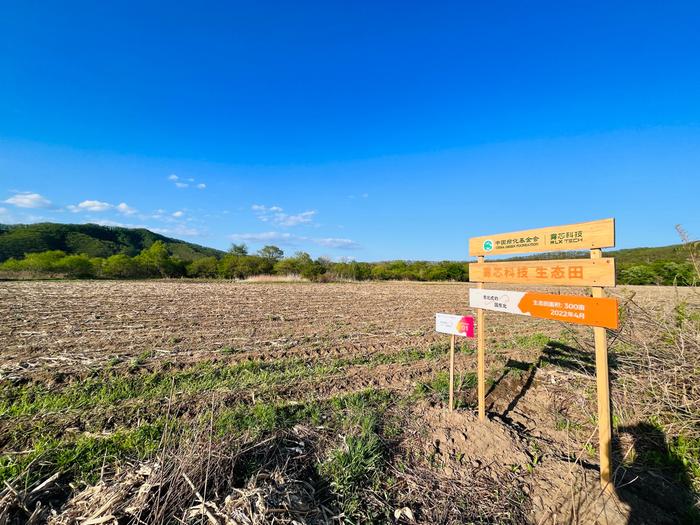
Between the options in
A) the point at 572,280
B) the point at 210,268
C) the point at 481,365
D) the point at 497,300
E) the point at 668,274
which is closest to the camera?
the point at 572,280

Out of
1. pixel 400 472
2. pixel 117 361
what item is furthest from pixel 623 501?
pixel 117 361

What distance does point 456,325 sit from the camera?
4121 millimetres

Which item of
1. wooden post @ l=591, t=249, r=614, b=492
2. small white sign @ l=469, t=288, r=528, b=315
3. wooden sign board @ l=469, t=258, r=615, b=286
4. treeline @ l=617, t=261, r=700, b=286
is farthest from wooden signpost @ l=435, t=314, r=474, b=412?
treeline @ l=617, t=261, r=700, b=286

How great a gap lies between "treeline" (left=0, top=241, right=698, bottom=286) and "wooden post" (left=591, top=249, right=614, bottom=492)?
124 ft

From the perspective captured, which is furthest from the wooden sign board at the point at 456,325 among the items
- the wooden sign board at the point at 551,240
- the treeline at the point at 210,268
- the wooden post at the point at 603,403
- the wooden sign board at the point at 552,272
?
the treeline at the point at 210,268

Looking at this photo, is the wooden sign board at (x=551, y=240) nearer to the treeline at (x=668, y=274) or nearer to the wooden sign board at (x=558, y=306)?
the wooden sign board at (x=558, y=306)

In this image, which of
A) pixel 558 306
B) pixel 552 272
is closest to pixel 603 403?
pixel 558 306

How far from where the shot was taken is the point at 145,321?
388 inches

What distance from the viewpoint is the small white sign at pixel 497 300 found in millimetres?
3451

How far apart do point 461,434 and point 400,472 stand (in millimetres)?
1099

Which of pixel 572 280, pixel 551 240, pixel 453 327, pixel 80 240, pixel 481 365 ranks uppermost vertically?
pixel 80 240

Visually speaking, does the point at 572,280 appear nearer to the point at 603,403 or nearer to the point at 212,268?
the point at 603,403

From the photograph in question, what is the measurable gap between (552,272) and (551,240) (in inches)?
13.6

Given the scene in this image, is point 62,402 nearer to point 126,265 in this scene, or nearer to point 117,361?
point 117,361
